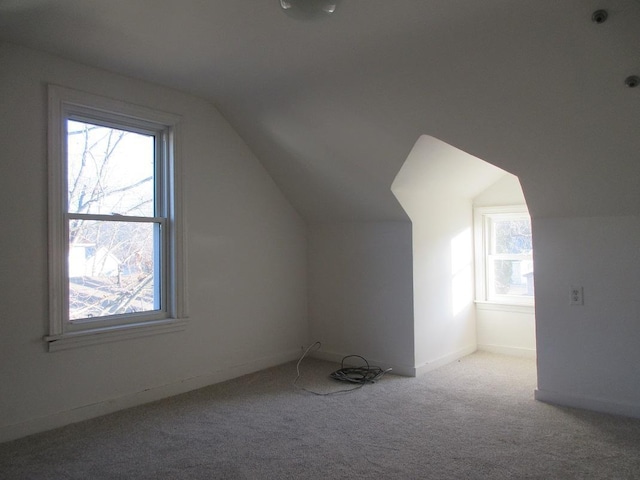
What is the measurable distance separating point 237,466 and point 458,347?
2829 millimetres

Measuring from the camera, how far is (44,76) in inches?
122

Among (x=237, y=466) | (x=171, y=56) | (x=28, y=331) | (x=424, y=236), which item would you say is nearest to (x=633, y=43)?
(x=424, y=236)

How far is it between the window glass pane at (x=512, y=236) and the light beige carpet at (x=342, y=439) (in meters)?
1.52

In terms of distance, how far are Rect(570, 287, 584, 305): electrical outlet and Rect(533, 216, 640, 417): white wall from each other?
0.03m

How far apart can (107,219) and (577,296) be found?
10.8 ft

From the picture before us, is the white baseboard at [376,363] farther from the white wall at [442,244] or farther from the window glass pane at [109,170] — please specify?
the window glass pane at [109,170]

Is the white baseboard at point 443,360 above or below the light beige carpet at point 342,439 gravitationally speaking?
above

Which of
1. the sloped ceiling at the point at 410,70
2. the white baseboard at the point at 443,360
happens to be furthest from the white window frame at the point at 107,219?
the white baseboard at the point at 443,360

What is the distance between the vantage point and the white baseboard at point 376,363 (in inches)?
165

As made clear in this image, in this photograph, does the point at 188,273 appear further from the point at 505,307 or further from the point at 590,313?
the point at 505,307

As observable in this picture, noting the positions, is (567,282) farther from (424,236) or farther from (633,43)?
(633,43)

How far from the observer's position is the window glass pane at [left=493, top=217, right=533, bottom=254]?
4.86 metres

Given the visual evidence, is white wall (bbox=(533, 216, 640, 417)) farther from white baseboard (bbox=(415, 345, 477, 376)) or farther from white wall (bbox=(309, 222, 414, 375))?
white wall (bbox=(309, 222, 414, 375))

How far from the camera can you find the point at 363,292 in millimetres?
4570
